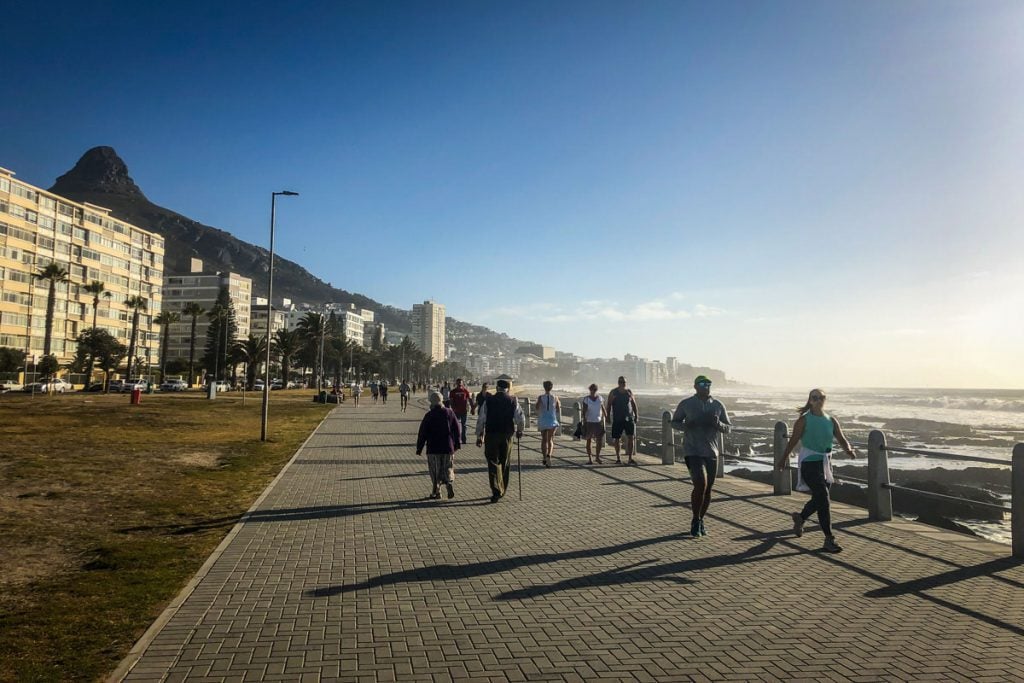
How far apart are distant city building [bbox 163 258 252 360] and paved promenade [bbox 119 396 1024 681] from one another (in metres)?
151

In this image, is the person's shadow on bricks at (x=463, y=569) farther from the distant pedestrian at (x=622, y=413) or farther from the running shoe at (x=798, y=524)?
the distant pedestrian at (x=622, y=413)

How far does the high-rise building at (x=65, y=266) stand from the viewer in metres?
79.3

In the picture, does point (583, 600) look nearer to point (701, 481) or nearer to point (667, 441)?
point (701, 481)

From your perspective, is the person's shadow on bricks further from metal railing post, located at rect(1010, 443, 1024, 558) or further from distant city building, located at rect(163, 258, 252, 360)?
distant city building, located at rect(163, 258, 252, 360)

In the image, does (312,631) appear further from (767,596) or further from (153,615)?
(767,596)

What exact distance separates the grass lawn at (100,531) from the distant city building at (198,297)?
139 meters

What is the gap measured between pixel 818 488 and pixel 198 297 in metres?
161

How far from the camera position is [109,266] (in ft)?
319

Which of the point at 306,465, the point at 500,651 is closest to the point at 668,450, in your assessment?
the point at 306,465

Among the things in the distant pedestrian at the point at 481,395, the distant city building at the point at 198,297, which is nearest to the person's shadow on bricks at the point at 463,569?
the distant pedestrian at the point at 481,395

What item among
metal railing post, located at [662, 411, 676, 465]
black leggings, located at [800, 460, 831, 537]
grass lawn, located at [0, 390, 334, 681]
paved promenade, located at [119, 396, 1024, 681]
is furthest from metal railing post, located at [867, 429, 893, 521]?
grass lawn, located at [0, 390, 334, 681]

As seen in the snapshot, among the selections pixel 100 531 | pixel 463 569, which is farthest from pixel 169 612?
pixel 100 531

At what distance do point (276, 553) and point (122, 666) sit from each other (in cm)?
303

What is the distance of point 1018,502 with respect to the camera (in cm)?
717
